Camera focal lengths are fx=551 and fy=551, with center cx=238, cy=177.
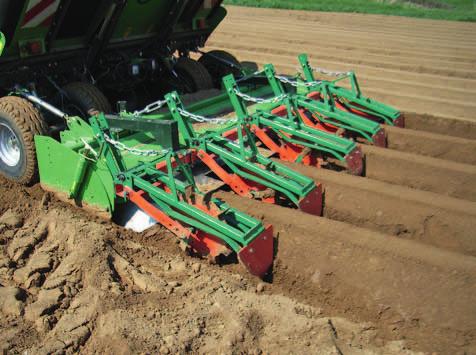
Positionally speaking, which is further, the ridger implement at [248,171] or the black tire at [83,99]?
the black tire at [83,99]

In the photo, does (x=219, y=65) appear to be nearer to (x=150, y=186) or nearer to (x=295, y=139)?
(x=295, y=139)

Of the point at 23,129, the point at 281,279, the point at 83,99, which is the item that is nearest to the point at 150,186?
the point at 281,279

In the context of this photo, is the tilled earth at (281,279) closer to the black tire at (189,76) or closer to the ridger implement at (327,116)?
the ridger implement at (327,116)

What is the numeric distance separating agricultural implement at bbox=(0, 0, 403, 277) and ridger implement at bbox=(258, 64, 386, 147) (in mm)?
16

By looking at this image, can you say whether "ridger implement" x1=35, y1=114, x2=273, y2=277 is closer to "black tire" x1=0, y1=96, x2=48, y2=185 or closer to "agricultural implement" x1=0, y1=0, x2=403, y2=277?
"agricultural implement" x1=0, y1=0, x2=403, y2=277

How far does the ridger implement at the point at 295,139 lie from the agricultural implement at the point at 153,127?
1 cm

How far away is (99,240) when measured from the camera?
4191 millimetres

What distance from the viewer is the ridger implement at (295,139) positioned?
17.2 ft

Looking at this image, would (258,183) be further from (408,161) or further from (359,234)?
(408,161)

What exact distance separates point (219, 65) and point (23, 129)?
351 cm

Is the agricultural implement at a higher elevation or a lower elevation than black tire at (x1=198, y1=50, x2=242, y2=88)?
higher

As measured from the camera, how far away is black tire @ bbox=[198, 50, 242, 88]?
7695 millimetres

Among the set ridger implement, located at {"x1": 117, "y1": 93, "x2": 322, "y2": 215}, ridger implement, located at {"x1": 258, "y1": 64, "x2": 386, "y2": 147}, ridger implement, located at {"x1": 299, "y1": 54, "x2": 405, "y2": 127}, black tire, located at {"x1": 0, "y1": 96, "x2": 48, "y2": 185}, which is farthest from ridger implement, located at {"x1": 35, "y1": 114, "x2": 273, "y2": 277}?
ridger implement, located at {"x1": 299, "y1": 54, "x2": 405, "y2": 127}

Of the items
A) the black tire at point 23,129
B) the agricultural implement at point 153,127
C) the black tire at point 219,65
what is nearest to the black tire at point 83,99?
the agricultural implement at point 153,127
